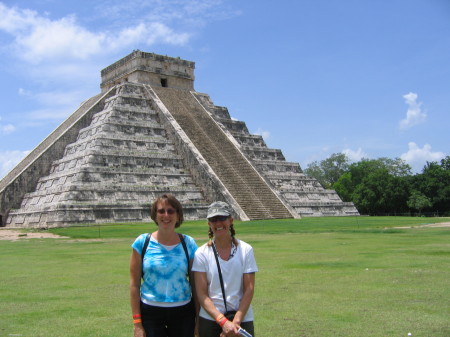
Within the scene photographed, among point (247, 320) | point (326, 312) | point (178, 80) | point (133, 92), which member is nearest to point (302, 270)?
point (326, 312)

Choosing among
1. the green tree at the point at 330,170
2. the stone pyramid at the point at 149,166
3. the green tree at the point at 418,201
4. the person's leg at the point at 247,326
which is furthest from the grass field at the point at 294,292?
the green tree at the point at 330,170

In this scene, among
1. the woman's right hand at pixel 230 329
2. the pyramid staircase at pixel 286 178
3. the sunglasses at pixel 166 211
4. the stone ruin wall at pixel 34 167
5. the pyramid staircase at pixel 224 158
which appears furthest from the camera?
the pyramid staircase at pixel 286 178

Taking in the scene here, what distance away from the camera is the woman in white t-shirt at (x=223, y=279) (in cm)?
439

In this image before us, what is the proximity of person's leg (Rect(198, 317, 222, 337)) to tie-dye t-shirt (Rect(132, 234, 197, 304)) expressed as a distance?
277 millimetres

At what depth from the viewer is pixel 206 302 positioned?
438 cm

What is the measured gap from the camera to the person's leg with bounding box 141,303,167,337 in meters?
4.52

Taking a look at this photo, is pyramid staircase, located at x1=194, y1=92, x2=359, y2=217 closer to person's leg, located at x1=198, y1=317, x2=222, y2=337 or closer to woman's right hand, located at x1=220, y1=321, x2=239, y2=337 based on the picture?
person's leg, located at x1=198, y1=317, x2=222, y2=337

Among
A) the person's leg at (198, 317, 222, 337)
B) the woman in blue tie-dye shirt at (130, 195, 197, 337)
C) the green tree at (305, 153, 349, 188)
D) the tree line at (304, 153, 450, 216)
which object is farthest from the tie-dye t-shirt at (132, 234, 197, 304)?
the green tree at (305, 153, 349, 188)

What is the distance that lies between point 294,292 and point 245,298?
4.13 metres

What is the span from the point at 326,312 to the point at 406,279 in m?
2.61

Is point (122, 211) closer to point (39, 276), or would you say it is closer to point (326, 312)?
point (39, 276)

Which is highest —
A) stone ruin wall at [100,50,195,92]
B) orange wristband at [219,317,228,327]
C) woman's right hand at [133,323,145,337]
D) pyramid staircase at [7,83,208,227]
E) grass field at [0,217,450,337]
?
stone ruin wall at [100,50,195,92]

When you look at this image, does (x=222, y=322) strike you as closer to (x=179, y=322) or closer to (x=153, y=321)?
(x=179, y=322)

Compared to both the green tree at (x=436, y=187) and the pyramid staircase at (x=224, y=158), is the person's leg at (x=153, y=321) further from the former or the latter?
the green tree at (x=436, y=187)
